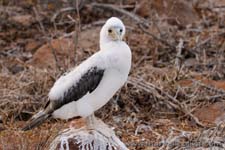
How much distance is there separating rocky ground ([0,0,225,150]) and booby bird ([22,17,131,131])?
0.74ft

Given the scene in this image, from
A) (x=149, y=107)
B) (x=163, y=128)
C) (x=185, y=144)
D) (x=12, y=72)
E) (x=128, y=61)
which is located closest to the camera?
Answer: (x=128, y=61)

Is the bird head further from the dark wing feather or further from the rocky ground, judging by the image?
the rocky ground

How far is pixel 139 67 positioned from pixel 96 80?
2739 millimetres

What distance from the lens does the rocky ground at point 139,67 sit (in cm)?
590

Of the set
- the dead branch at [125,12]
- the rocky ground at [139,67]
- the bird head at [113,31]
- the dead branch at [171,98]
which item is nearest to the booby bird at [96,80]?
the bird head at [113,31]

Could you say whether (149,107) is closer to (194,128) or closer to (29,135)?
(194,128)

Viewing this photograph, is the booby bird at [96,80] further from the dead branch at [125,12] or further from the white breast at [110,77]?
the dead branch at [125,12]

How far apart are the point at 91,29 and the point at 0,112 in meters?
2.88

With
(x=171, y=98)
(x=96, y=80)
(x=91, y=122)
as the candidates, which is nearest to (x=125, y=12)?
(x=171, y=98)

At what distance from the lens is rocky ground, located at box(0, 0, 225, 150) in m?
5.90

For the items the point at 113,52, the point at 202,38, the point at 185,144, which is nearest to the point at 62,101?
the point at 113,52

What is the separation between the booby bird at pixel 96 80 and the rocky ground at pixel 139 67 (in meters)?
0.22

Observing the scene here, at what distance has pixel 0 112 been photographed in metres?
6.35

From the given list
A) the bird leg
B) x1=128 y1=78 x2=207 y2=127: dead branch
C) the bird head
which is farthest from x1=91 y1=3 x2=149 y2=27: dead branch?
the bird head
